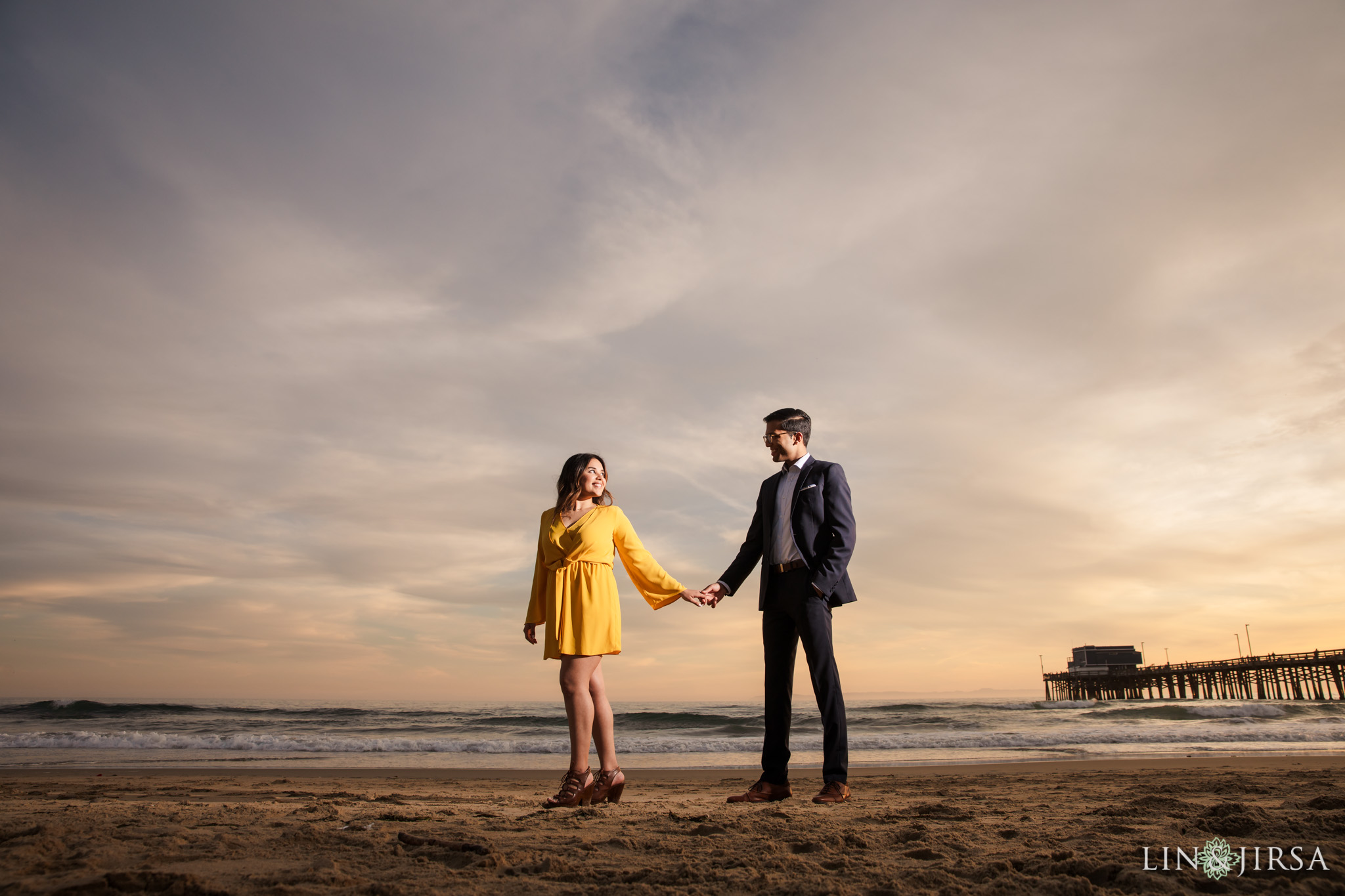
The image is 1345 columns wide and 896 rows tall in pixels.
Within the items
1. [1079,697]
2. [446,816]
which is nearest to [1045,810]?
[446,816]

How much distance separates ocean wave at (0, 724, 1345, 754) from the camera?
11508 mm

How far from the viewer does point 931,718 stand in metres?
20.3

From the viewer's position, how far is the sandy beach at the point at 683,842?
2.03 meters

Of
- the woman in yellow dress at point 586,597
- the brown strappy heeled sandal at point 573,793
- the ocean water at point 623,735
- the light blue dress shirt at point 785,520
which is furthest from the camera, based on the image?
the ocean water at point 623,735

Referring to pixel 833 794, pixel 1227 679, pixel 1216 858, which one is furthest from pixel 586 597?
pixel 1227 679

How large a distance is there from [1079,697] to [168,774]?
50258 mm

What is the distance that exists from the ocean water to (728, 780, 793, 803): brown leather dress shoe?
4648mm

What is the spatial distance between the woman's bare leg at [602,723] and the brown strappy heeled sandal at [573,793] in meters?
0.16

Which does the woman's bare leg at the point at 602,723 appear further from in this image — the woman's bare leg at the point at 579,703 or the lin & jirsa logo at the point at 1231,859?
the lin & jirsa logo at the point at 1231,859

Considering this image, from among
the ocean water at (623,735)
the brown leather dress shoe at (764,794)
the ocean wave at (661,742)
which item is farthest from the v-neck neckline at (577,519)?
the ocean wave at (661,742)

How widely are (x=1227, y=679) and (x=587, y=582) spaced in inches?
1990

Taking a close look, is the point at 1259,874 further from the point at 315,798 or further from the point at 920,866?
the point at 315,798

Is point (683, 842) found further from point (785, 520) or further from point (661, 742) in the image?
point (661, 742)

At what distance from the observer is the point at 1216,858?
220 cm
